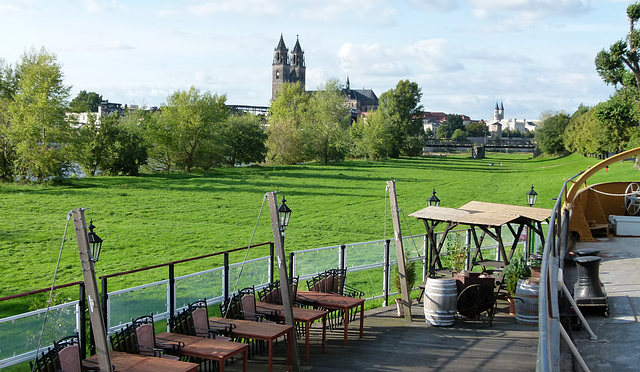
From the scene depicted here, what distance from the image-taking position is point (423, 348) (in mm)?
10414

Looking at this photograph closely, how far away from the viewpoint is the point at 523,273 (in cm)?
1260

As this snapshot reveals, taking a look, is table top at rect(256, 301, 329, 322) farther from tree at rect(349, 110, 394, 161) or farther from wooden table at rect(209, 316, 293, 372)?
tree at rect(349, 110, 394, 161)

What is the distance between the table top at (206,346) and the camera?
8328mm

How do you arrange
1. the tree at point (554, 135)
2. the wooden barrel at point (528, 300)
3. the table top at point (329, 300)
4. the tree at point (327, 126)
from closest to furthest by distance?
the table top at point (329, 300) < the wooden barrel at point (528, 300) < the tree at point (327, 126) < the tree at point (554, 135)

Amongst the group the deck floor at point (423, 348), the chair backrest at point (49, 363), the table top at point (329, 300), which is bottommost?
the deck floor at point (423, 348)

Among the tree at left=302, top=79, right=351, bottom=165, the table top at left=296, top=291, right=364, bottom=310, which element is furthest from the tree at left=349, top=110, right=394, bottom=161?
the table top at left=296, top=291, right=364, bottom=310

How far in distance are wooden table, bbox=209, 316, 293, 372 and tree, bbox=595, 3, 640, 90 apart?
114ft

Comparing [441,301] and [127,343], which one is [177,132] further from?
[127,343]

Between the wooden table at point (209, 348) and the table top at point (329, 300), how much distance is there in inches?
99.0

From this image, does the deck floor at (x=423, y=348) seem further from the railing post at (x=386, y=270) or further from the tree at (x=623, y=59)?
the tree at (x=623, y=59)

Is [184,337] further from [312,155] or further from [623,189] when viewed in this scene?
[312,155]

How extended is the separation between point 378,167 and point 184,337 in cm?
6528

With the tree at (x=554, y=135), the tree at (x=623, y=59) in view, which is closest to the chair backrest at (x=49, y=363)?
the tree at (x=623, y=59)

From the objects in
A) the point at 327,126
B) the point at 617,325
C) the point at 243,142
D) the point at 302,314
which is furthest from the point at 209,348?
the point at 327,126
